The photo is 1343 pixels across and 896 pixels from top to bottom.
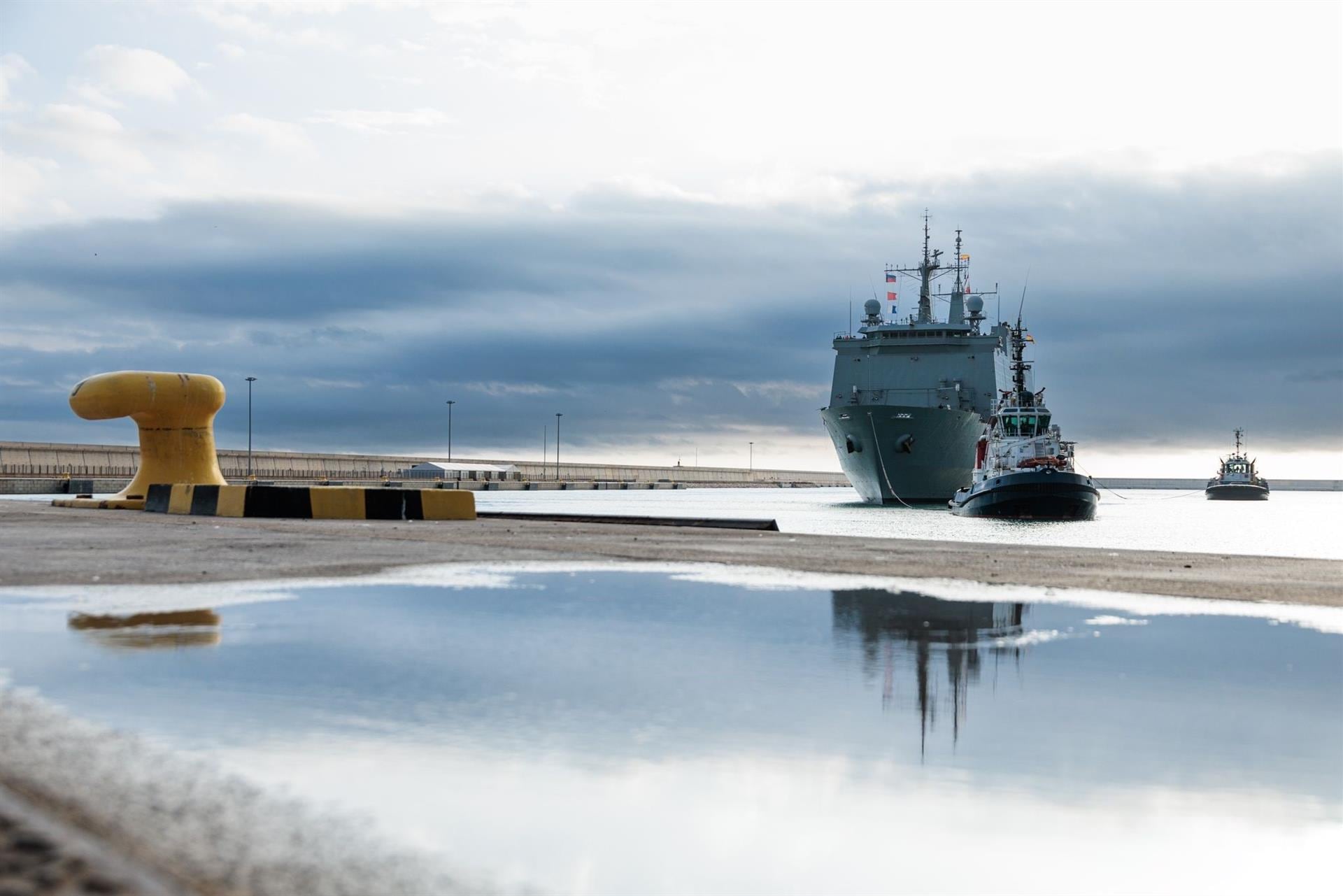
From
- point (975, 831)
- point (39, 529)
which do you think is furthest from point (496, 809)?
point (39, 529)

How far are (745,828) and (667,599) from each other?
16.5 ft

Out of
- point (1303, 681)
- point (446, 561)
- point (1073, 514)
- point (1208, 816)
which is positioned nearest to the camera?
point (1208, 816)

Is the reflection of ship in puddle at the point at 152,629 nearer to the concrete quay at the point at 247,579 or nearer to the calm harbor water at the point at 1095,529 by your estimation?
the concrete quay at the point at 247,579

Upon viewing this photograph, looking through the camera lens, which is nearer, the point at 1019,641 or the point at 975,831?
the point at 975,831

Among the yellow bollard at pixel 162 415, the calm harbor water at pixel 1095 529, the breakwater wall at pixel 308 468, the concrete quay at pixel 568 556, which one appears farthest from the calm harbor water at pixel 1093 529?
the breakwater wall at pixel 308 468

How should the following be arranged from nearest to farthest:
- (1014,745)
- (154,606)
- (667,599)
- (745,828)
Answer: (745,828), (1014,745), (154,606), (667,599)

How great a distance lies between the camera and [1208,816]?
121 inches

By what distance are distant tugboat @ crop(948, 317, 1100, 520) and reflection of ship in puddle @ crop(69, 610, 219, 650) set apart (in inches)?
1385

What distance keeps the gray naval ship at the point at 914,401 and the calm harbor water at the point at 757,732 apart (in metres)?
44.9

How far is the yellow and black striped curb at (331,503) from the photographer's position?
2066 centimetres

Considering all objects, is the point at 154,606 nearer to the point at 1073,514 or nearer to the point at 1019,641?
the point at 1019,641

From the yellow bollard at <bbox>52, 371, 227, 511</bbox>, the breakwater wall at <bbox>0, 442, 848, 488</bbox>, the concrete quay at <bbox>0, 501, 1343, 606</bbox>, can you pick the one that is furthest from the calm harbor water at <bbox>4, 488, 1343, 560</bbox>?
the breakwater wall at <bbox>0, 442, 848, 488</bbox>

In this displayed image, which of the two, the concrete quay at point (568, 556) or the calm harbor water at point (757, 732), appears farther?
the concrete quay at point (568, 556)

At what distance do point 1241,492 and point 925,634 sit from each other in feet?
349
